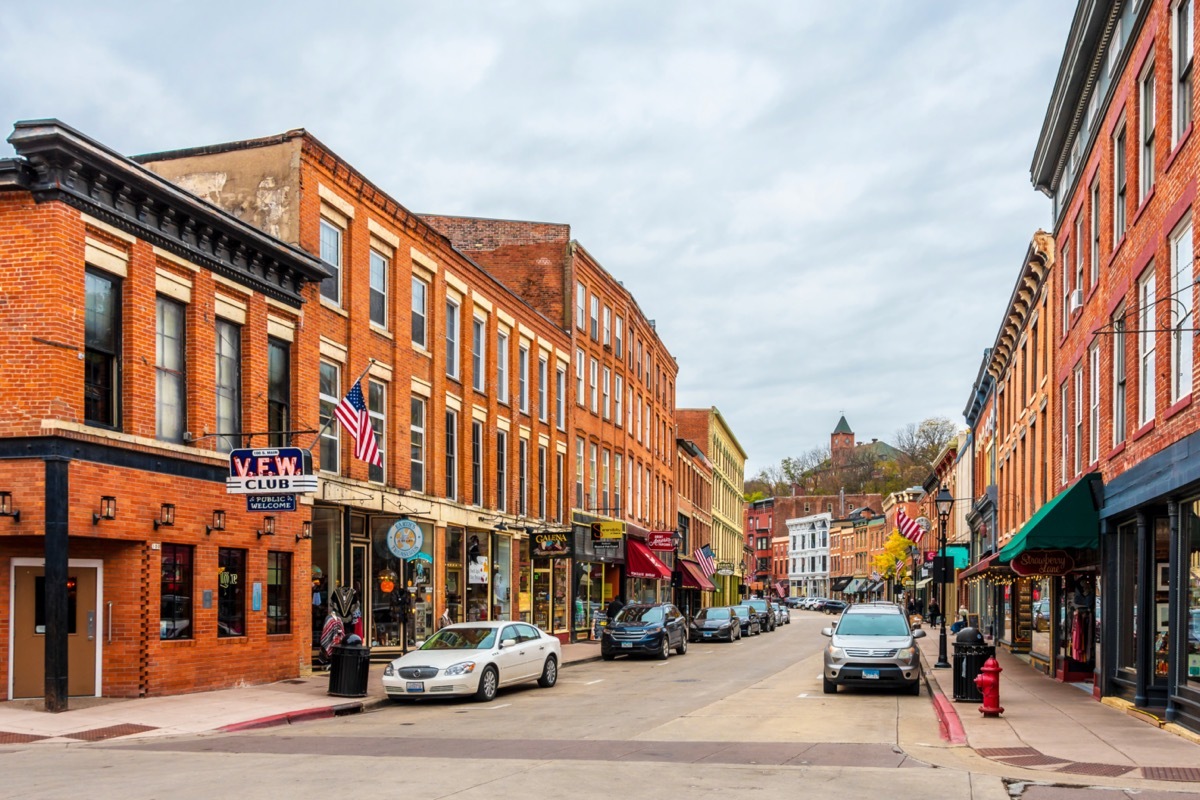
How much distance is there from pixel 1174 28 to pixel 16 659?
728 inches

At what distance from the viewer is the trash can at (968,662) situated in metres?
19.6

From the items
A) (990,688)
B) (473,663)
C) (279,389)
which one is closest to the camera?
(990,688)

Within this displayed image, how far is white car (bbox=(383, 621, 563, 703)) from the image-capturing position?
20.4 meters

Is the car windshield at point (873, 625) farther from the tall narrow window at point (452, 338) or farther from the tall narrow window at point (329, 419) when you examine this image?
the tall narrow window at point (452, 338)

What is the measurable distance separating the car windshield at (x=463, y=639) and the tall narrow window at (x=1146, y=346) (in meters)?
11.2

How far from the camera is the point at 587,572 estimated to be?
4397 cm

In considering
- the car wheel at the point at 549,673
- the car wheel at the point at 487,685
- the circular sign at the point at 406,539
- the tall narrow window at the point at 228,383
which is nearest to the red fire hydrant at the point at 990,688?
the car wheel at the point at 487,685

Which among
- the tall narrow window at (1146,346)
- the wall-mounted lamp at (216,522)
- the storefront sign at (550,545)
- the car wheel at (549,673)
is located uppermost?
the tall narrow window at (1146,346)

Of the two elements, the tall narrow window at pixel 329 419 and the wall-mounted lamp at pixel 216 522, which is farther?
the tall narrow window at pixel 329 419

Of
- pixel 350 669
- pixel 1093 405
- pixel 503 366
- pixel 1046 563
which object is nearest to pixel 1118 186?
pixel 1093 405

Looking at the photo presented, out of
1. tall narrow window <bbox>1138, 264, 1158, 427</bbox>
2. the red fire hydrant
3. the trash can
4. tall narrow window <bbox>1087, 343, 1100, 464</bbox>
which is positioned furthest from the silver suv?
tall narrow window <bbox>1138, 264, 1158, 427</bbox>

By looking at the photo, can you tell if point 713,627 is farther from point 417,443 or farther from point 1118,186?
point 1118,186

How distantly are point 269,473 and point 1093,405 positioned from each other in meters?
14.6

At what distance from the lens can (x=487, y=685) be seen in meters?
A: 21.2
